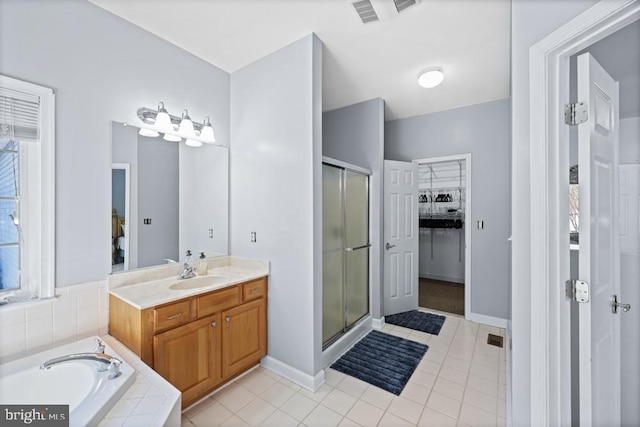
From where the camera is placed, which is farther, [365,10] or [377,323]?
[377,323]

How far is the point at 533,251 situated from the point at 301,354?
178 cm

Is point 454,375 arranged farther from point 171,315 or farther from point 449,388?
point 171,315

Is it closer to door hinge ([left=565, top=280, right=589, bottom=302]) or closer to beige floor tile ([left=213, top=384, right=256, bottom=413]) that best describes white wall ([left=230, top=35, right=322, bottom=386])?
beige floor tile ([left=213, top=384, right=256, bottom=413])

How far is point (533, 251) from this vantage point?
1174mm

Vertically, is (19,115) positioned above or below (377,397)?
above

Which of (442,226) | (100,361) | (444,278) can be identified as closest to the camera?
(100,361)

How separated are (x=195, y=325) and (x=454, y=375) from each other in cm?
217

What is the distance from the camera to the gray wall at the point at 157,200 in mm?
2082

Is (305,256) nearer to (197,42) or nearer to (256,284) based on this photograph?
(256,284)

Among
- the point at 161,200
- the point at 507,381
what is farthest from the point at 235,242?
the point at 507,381

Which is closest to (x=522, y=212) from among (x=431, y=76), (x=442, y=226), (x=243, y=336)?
(x=431, y=76)

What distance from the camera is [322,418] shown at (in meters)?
1.80

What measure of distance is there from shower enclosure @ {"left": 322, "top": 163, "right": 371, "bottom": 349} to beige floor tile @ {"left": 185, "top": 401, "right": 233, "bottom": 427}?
0.97 m

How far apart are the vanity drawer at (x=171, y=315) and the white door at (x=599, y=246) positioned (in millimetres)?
2133
